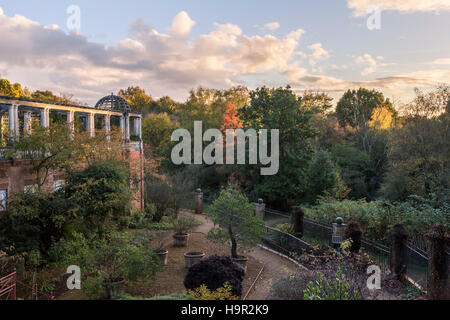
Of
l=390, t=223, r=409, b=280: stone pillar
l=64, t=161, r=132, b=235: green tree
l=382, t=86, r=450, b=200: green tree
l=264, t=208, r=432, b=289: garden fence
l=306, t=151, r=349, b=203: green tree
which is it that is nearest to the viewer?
l=264, t=208, r=432, b=289: garden fence

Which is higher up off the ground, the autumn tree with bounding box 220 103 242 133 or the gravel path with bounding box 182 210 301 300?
the autumn tree with bounding box 220 103 242 133

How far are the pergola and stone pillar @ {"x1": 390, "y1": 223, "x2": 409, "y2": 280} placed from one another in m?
13.2

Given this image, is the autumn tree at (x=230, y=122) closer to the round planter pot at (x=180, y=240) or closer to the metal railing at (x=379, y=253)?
the round planter pot at (x=180, y=240)

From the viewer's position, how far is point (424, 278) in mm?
10219

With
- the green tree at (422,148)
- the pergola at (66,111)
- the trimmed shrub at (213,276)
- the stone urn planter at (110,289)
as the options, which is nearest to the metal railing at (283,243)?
the trimmed shrub at (213,276)

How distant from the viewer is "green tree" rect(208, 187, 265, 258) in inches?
472

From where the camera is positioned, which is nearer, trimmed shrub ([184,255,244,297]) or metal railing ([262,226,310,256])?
trimmed shrub ([184,255,244,297])

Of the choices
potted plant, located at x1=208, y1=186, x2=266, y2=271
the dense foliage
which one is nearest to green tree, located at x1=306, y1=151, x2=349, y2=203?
the dense foliage

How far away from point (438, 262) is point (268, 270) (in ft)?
17.9

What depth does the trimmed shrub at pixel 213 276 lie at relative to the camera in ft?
28.6

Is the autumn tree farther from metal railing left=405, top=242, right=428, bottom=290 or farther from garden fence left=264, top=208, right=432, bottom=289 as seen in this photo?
metal railing left=405, top=242, right=428, bottom=290

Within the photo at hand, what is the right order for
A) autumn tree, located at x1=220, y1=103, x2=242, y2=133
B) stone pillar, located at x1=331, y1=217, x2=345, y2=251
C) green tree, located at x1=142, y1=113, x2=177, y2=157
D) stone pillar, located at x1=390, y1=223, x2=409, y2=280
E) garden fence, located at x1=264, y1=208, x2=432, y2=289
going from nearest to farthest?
garden fence, located at x1=264, y1=208, x2=432, y2=289 → stone pillar, located at x1=390, y1=223, x2=409, y2=280 → stone pillar, located at x1=331, y1=217, x2=345, y2=251 → autumn tree, located at x1=220, y1=103, x2=242, y2=133 → green tree, located at x1=142, y1=113, x2=177, y2=157

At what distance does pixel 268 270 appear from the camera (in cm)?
1210

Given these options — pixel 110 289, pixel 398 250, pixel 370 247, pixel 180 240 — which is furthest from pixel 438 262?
pixel 180 240
